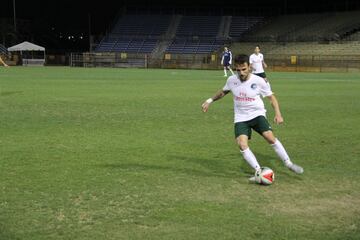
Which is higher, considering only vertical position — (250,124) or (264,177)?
(250,124)

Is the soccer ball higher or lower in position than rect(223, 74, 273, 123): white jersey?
lower

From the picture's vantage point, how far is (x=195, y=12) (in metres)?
75.2

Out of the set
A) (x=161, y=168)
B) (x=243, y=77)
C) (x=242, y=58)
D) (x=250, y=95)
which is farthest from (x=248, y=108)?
(x=161, y=168)

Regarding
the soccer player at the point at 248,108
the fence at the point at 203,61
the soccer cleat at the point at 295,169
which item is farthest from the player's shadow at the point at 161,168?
the fence at the point at 203,61

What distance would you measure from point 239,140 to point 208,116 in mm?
7486

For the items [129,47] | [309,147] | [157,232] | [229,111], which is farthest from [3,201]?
A: [129,47]

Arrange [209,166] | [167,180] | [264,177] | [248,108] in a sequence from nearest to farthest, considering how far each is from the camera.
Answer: [264,177], [167,180], [248,108], [209,166]

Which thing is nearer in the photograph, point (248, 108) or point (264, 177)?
point (264, 177)

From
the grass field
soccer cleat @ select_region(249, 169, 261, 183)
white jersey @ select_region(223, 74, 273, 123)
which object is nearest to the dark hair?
white jersey @ select_region(223, 74, 273, 123)

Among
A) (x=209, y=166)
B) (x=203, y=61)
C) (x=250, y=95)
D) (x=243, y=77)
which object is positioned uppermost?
(x=203, y=61)

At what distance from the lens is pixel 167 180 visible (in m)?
7.60

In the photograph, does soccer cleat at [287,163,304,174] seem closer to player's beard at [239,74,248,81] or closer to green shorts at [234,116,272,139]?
green shorts at [234,116,272,139]

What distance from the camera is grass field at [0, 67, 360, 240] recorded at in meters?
5.55

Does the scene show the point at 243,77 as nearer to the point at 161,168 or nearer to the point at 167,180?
the point at 167,180
